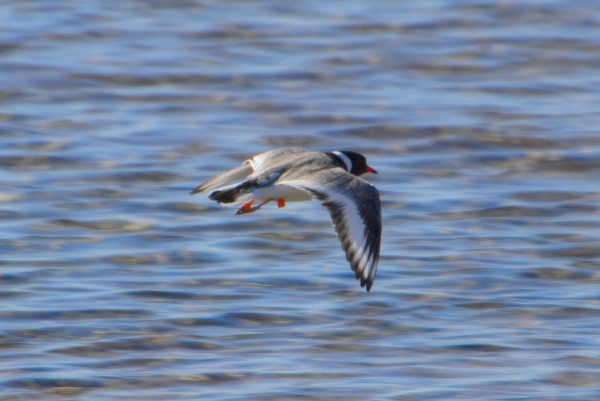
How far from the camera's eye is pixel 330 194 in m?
6.95

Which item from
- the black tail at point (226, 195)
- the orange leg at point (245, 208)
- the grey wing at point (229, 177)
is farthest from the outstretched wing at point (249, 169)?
the black tail at point (226, 195)

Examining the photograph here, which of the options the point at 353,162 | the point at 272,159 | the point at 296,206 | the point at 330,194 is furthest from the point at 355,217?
the point at 296,206

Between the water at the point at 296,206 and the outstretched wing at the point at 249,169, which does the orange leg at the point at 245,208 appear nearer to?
the outstretched wing at the point at 249,169

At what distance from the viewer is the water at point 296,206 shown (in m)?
7.25

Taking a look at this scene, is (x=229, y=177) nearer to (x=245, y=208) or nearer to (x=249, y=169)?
(x=249, y=169)

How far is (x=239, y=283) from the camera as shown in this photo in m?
8.62

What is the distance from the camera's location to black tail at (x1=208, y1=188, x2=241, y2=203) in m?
7.09

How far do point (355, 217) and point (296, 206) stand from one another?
3.68m

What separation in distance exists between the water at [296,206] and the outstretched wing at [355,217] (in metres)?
0.73

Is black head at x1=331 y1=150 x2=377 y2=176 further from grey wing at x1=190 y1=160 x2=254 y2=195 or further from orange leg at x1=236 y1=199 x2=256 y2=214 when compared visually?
orange leg at x1=236 y1=199 x2=256 y2=214

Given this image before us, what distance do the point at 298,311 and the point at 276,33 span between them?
9.29 m

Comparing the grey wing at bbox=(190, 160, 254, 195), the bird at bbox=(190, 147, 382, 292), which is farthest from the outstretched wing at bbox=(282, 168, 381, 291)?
the grey wing at bbox=(190, 160, 254, 195)

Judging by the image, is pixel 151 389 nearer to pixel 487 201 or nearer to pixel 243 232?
pixel 243 232

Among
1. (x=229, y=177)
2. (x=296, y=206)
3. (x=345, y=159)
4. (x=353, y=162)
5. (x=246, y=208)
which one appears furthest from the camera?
(x=296, y=206)
